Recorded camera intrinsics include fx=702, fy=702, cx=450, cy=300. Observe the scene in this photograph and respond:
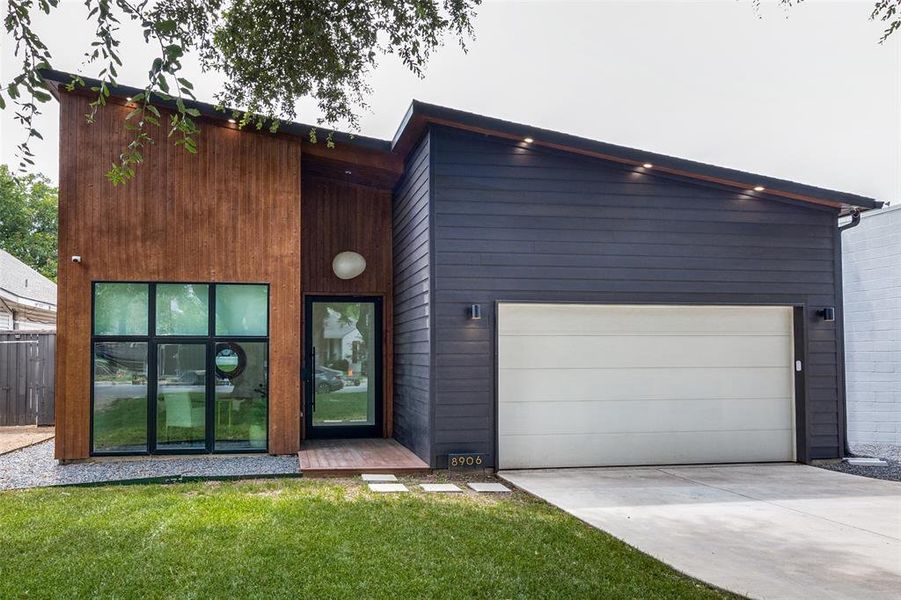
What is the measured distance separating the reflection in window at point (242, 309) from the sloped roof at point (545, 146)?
5.98ft

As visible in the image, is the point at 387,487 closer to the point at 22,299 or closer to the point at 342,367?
the point at 342,367

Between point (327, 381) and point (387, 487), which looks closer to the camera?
point (387, 487)

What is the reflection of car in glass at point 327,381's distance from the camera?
30.9ft

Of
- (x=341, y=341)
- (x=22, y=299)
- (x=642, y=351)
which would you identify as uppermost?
(x=22, y=299)

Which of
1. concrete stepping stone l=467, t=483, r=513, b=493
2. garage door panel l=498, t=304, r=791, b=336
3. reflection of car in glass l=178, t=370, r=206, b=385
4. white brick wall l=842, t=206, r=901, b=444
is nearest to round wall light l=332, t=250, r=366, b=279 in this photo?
reflection of car in glass l=178, t=370, r=206, b=385

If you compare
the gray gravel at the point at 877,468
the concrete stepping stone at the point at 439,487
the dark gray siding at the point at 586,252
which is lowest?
the gray gravel at the point at 877,468

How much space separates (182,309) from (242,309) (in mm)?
650

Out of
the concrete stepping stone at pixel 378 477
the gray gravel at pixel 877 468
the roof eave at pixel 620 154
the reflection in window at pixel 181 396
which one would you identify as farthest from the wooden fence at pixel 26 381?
the gray gravel at pixel 877 468

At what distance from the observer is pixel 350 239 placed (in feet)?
31.0

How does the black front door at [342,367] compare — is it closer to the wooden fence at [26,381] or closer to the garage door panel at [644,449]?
the garage door panel at [644,449]

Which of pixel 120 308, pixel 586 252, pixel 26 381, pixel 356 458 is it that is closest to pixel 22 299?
pixel 26 381

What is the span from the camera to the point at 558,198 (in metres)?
7.53

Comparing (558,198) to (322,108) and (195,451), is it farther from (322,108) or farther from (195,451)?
(195,451)

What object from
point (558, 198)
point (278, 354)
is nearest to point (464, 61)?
point (558, 198)
